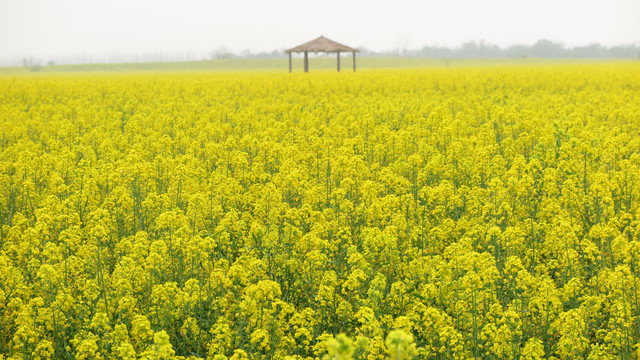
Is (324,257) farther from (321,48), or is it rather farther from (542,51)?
(542,51)

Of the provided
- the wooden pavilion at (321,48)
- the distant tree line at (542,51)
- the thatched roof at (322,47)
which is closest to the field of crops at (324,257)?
the wooden pavilion at (321,48)

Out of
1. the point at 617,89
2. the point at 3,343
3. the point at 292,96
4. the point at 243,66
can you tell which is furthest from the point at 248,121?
the point at 243,66

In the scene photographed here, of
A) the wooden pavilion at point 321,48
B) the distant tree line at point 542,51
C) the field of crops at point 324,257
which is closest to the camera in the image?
the field of crops at point 324,257

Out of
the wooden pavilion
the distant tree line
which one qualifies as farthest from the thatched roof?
the distant tree line

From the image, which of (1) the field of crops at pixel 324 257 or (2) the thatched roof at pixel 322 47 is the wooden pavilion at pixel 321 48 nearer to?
(2) the thatched roof at pixel 322 47

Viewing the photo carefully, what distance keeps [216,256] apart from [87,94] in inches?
893

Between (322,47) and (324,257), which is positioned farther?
(322,47)

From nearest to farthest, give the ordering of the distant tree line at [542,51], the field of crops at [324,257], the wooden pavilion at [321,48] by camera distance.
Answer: the field of crops at [324,257] < the wooden pavilion at [321,48] < the distant tree line at [542,51]

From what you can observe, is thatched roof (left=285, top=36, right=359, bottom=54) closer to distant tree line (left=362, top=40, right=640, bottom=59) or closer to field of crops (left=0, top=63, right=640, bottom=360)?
field of crops (left=0, top=63, right=640, bottom=360)

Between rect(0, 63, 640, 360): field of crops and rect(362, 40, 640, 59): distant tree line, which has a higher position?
rect(362, 40, 640, 59): distant tree line

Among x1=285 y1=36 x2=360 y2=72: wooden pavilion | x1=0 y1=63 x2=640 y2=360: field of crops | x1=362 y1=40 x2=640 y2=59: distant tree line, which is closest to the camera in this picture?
x1=0 y1=63 x2=640 y2=360: field of crops

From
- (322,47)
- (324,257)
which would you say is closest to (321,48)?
(322,47)

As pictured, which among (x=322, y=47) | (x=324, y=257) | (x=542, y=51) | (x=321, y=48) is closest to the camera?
(x=324, y=257)

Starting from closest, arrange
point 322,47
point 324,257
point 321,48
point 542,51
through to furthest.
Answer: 1. point 324,257
2. point 321,48
3. point 322,47
4. point 542,51
